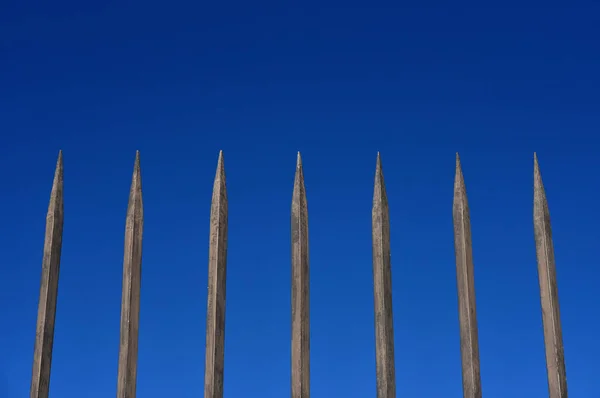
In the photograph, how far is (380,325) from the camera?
735 centimetres

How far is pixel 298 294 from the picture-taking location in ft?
24.1

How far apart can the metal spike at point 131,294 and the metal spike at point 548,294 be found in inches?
143

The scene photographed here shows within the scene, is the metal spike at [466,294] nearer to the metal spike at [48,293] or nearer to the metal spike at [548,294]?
the metal spike at [548,294]

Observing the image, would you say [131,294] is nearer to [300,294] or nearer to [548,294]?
[300,294]

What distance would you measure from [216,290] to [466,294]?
220 cm

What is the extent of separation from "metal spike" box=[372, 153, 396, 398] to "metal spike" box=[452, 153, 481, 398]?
0.64 metres

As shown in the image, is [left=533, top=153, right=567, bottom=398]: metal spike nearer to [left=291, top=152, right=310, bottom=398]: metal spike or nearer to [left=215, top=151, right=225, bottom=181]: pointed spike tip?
[left=291, top=152, right=310, bottom=398]: metal spike

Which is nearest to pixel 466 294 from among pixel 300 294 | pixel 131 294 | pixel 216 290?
pixel 300 294

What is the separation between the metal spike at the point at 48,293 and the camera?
7.37m

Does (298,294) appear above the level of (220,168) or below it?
below

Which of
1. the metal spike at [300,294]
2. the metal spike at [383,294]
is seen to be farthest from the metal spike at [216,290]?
the metal spike at [383,294]

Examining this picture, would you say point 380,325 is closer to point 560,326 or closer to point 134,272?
point 560,326

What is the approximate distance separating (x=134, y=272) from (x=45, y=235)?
3.11ft

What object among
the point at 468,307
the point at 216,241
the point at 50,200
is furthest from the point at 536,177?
the point at 50,200
